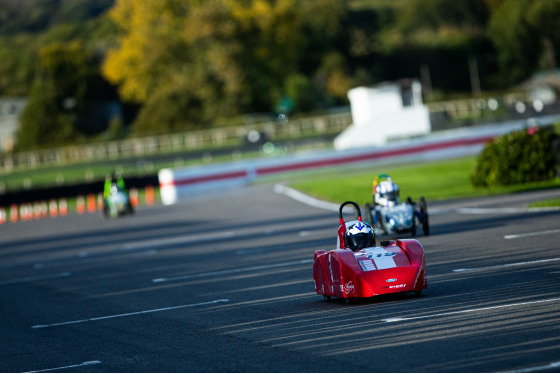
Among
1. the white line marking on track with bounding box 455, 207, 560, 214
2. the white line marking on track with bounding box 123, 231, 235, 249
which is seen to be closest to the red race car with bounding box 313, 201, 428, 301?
the white line marking on track with bounding box 455, 207, 560, 214

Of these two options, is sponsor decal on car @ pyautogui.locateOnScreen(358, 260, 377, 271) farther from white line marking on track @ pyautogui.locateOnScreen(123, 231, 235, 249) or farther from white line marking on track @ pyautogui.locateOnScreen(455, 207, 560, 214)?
white line marking on track @ pyautogui.locateOnScreen(123, 231, 235, 249)

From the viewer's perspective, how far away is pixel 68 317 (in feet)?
41.9

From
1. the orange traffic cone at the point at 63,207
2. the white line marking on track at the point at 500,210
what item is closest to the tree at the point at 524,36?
the orange traffic cone at the point at 63,207

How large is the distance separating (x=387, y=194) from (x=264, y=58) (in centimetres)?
7718

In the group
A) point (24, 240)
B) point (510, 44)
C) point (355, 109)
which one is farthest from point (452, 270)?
point (510, 44)

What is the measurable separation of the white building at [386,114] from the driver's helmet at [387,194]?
106 ft

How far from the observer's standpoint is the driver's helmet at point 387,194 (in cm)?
1703

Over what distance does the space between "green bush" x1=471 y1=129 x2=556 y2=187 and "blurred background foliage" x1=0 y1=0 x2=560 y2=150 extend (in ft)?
183

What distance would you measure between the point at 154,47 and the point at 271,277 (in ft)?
253

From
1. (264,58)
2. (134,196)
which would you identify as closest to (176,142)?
(264,58)

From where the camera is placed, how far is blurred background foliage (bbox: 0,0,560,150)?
8881 cm

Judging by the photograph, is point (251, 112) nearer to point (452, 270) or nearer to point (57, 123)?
point (57, 123)

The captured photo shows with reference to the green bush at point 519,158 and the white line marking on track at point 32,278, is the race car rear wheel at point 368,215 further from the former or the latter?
the green bush at point 519,158

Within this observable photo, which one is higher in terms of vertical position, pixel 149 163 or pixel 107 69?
pixel 107 69
